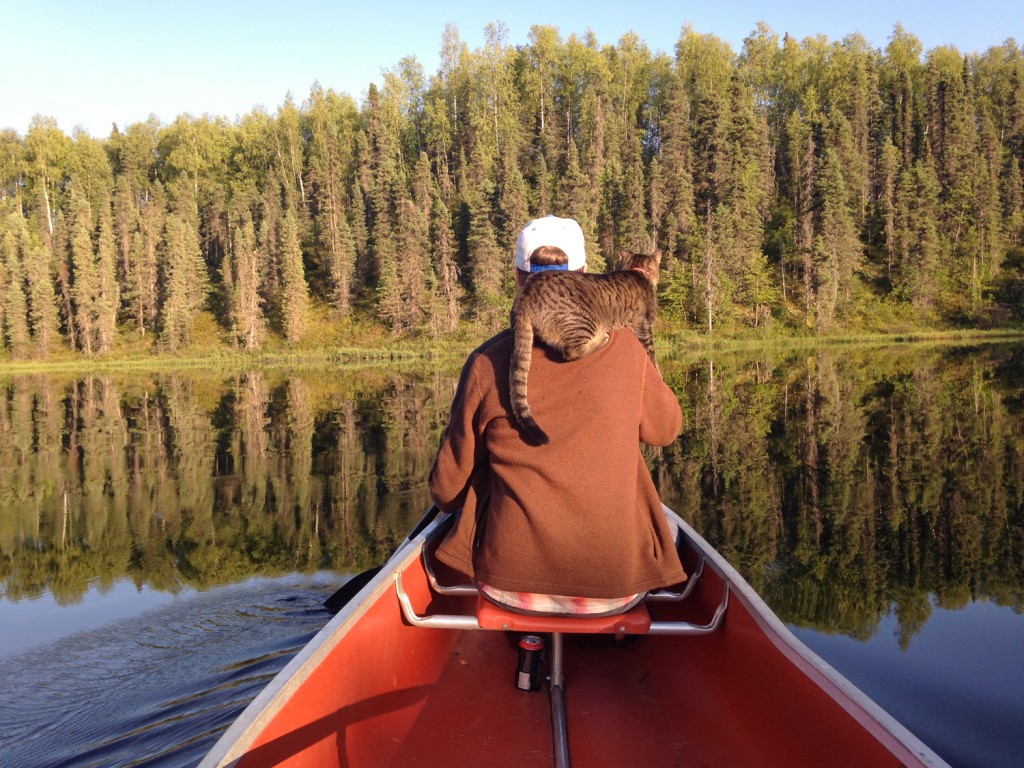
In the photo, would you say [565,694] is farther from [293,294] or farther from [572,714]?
[293,294]

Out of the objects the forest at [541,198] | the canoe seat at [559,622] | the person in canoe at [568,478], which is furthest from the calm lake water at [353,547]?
the forest at [541,198]

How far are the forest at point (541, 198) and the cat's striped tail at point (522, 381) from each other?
48.6 meters

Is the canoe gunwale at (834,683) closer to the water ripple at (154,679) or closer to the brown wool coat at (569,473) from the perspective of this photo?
the brown wool coat at (569,473)

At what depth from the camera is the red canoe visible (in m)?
2.32

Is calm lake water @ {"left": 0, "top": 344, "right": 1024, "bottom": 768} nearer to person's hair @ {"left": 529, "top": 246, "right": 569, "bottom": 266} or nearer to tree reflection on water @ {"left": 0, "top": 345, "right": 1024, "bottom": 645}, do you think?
tree reflection on water @ {"left": 0, "top": 345, "right": 1024, "bottom": 645}

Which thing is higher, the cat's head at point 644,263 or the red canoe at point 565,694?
the cat's head at point 644,263

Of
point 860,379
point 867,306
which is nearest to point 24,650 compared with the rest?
point 860,379

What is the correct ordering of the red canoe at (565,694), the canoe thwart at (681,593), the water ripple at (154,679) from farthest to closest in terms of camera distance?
the water ripple at (154,679), the canoe thwart at (681,593), the red canoe at (565,694)

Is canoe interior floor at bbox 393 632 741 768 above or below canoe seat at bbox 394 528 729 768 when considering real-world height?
below

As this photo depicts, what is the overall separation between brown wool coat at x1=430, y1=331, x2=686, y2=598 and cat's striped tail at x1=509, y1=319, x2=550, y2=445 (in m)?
0.07

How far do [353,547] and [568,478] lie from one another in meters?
5.72

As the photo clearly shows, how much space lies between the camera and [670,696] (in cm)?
337

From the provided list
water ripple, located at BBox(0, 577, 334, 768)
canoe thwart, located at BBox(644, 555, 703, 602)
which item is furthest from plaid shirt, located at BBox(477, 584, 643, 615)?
water ripple, located at BBox(0, 577, 334, 768)

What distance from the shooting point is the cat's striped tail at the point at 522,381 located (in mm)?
2811
